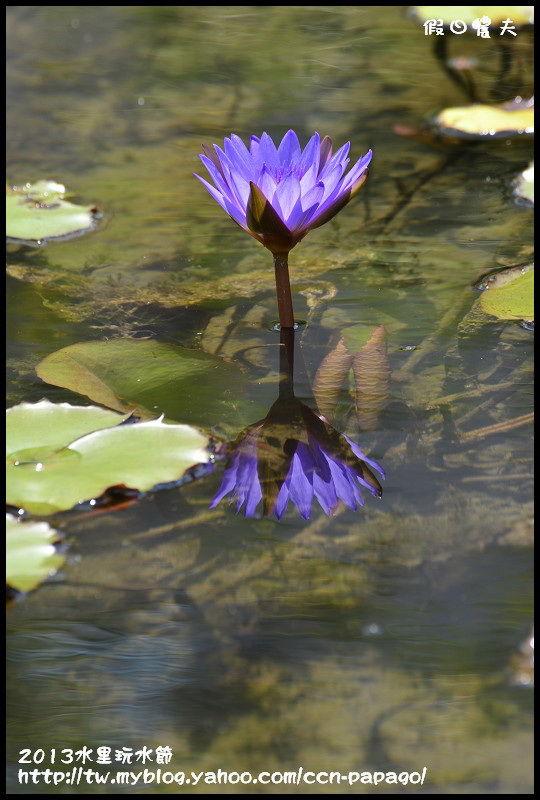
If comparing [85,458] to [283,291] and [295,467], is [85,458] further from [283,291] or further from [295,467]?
[283,291]

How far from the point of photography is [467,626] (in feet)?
3.27

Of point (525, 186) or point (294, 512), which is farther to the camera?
point (525, 186)

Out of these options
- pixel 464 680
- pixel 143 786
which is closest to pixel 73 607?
pixel 143 786

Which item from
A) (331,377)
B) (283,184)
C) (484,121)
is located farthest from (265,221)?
(484,121)

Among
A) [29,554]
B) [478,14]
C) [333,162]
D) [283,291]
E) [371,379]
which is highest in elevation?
[478,14]

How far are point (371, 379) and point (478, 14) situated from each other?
203cm

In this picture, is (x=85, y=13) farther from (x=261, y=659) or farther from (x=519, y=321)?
(x=261, y=659)

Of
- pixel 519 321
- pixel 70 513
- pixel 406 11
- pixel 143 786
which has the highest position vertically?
pixel 406 11

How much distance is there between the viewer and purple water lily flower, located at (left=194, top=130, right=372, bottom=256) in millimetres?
1356

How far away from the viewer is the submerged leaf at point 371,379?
1.33 m

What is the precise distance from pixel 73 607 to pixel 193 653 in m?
0.16

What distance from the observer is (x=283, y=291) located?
1510 millimetres

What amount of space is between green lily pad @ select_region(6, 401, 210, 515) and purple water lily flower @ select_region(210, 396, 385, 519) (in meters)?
0.07

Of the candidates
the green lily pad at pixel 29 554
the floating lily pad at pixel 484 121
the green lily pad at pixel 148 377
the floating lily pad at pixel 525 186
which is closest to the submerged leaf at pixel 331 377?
the green lily pad at pixel 148 377
